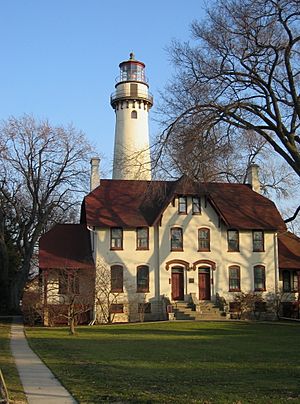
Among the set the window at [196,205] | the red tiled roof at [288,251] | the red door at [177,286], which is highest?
the window at [196,205]

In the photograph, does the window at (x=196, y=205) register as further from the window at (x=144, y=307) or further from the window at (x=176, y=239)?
the window at (x=144, y=307)

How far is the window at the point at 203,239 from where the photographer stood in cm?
3775

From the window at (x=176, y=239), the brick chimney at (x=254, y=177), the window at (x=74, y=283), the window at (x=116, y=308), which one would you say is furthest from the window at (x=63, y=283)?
the brick chimney at (x=254, y=177)

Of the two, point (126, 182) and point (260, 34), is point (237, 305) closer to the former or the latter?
point (126, 182)

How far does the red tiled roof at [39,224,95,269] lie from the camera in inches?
1403

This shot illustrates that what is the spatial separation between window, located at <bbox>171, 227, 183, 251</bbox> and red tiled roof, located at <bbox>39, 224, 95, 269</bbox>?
5.05 metres

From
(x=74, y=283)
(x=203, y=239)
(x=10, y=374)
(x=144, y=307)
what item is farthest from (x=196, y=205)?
(x=10, y=374)

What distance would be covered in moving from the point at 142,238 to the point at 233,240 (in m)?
5.81

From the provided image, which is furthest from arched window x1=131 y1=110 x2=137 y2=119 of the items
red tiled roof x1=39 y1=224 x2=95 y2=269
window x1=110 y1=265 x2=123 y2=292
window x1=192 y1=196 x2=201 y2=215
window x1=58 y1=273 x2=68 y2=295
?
window x1=58 y1=273 x2=68 y2=295

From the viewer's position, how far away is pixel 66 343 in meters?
21.6

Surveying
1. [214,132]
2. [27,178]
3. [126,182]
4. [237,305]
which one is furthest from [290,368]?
[27,178]

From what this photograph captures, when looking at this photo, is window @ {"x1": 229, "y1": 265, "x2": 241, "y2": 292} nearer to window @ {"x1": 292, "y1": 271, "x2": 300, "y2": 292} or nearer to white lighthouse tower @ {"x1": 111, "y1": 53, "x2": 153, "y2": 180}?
window @ {"x1": 292, "y1": 271, "x2": 300, "y2": 292}

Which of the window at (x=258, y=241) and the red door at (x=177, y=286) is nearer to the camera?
the red door at (x=177, y=286)

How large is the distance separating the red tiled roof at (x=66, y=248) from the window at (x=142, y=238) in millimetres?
2992
